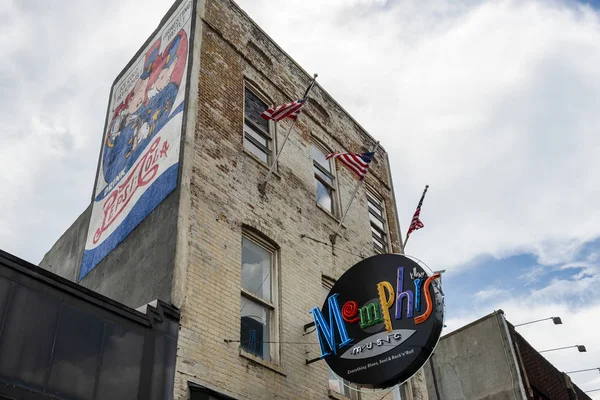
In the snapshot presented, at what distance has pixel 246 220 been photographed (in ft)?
36.4

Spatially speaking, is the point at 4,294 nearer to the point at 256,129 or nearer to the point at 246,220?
the point at 246,220

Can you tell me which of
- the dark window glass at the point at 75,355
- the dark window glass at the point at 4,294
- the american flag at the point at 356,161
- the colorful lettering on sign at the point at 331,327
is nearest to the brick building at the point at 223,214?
the colorful lettering on sign at the point at 331,327

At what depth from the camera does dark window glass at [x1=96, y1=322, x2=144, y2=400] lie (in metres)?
7.36

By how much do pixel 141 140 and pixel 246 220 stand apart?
121 inches

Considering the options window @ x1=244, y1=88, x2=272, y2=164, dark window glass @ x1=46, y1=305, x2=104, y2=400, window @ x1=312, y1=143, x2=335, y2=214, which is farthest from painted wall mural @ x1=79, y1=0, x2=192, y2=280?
window @ x1=312, y1=143, x2=335, y2=214

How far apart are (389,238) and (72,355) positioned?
34.7 feet

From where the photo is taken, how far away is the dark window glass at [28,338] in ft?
21.5

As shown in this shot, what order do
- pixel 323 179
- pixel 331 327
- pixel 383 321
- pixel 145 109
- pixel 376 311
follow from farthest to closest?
pixel 323 179
pixel 145 109
pixel 331 327
pixel 376 311
pixel 383 321

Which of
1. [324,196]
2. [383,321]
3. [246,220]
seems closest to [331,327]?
[383,321]

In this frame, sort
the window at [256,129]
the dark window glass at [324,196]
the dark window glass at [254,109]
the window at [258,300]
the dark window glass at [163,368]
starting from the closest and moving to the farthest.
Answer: the dark window glass at [163,368] < the window at [258,300] < the window at [256,129] < the dark window glass at [254,109] < the dark window glass at [324,196]

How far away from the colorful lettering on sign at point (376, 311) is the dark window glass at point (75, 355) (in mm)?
3589

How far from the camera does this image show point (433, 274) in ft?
29.9

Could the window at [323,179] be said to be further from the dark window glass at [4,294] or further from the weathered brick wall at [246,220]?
the dark window glass at [4,294]

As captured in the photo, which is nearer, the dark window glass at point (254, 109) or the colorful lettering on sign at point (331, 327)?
the colorful lettering on sign at point (331, 327)
